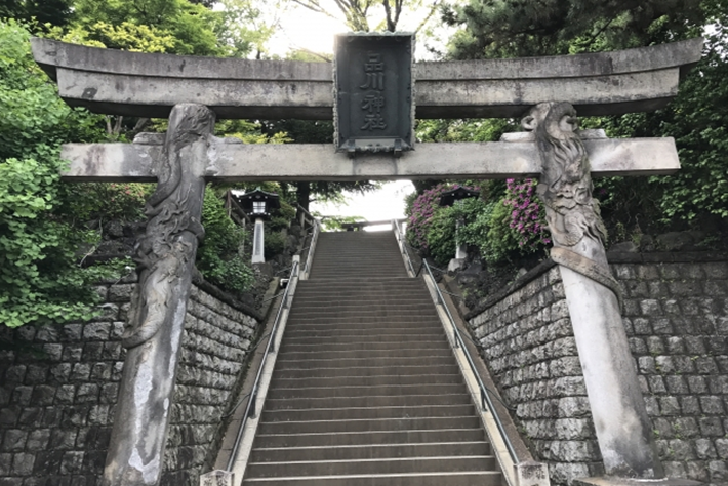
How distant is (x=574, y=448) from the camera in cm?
581

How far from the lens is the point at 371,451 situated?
259 inches

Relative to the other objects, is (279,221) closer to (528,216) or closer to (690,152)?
(528,216)

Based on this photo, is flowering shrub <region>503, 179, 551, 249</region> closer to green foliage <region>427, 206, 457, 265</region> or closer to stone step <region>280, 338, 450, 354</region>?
stone step <region>280, 338, 450, 354</region>

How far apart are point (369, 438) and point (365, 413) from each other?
22.9 inches

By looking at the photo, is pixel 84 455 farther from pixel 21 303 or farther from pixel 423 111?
pixel 423 111

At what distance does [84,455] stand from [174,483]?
3.78 ft

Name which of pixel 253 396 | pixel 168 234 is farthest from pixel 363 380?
pixel 168 234

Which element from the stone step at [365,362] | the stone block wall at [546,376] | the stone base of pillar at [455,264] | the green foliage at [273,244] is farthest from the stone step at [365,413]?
the green foliage at [273,244]

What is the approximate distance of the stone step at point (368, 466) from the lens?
625 cm

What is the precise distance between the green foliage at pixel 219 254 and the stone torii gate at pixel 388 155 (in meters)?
3.52

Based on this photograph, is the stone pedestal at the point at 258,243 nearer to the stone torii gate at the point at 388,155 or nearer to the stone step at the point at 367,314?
the stone step at the point at 367,314

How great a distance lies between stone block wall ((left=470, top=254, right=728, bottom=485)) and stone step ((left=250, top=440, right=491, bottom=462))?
0.95m

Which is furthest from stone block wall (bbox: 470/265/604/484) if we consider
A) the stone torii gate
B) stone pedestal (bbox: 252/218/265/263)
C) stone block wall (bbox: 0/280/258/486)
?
stone pedestal (bbox: 252/218/265/263)

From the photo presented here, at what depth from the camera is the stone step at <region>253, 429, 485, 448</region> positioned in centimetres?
682
